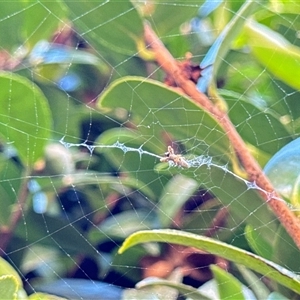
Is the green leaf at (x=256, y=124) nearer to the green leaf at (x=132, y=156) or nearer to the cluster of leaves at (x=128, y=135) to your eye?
the cluster of leaves at (x=128, y=135)

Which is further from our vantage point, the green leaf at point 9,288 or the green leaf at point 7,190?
the green leaf at point 7,190

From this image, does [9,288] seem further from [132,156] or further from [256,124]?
[256,124]

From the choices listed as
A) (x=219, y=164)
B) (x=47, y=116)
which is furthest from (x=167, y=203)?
(x=47, y=116)

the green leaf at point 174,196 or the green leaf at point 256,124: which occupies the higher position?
the green leaf at point 256,124

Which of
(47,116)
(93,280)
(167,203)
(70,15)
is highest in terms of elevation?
(70,15)

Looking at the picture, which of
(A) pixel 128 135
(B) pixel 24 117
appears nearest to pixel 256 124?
(A) pixel 128 135

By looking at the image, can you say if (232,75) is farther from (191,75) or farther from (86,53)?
(86,53)

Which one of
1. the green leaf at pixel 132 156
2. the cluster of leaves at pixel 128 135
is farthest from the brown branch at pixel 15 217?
the green leaf at pixel 132 156
